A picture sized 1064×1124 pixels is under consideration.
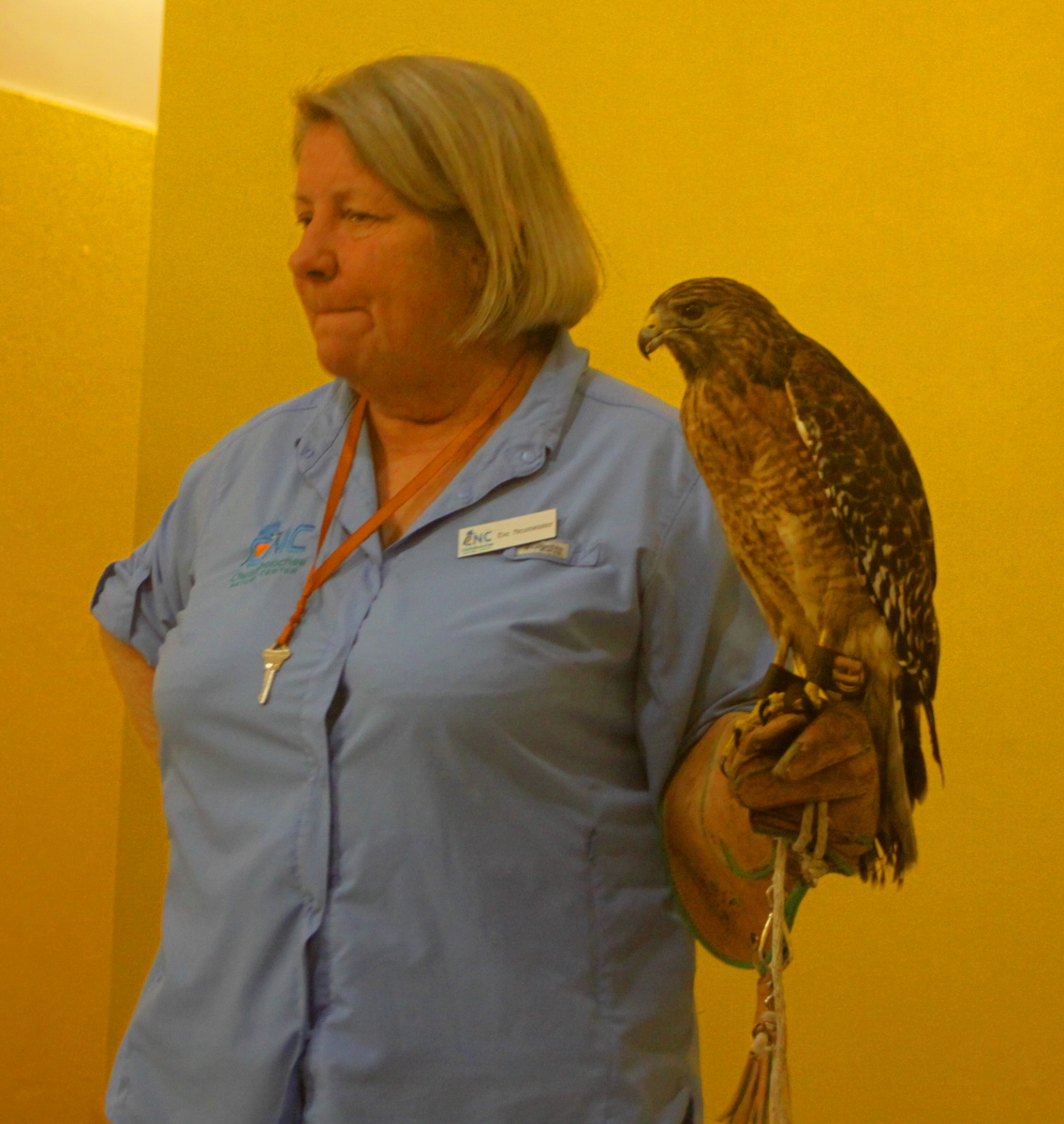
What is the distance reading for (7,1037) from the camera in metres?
2.14

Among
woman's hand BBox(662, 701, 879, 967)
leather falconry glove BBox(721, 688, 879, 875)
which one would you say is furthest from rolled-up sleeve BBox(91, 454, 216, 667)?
leather falconry glove BBox(721, 688, 879, 875)

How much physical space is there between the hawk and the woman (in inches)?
7.7

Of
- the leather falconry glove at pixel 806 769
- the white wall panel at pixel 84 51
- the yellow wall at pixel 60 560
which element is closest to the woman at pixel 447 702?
the leather falconry glove at pixel 806 769

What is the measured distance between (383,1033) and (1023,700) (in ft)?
2.07

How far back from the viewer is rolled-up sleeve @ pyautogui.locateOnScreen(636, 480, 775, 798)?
89 centimetres

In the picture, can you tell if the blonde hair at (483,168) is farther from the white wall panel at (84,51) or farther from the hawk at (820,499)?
the white wall panel at (84,51)

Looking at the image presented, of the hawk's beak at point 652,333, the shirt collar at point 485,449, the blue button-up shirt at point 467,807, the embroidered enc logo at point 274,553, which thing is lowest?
the blue button-up shirt at point 467,807

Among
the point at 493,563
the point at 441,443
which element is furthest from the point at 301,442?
the point at 493,563

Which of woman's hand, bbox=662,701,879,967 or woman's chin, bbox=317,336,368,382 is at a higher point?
woman's chin, bbox=317,336,368,382

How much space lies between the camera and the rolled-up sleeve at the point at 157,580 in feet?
3.78

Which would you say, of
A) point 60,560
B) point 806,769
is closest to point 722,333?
point 806,769

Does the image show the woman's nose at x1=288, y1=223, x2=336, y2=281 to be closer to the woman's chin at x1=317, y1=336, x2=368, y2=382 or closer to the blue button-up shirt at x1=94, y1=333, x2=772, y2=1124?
the woman's chin at x1=317, y1=336, x2=368, y2=382

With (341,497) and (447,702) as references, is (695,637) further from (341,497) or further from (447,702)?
(341,497)

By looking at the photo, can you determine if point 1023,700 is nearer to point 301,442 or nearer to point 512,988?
point 512,988
